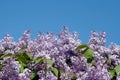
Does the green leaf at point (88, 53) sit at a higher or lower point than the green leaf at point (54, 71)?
higher

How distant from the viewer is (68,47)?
5.85 metres

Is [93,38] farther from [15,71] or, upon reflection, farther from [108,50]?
[15,71]

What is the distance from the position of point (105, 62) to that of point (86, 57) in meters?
0.33

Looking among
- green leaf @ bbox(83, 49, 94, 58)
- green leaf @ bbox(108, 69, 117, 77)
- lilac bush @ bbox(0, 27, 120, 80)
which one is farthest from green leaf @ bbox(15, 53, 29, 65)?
green leaf @ bbox(108, 69, 117, 77)

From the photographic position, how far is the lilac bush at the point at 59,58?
5086mm

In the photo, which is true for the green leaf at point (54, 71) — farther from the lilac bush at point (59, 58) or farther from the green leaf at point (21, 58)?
the green leaf at point (21, 58)

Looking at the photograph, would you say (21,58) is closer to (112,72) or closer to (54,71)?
(54,71)

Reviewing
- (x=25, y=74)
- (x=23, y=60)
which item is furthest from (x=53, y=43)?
(x=25, y=74)

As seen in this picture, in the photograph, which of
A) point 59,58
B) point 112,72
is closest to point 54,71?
point 59,58

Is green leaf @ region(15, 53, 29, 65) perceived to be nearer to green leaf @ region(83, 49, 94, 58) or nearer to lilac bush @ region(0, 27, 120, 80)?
lilac bush @ region(0, 27, 120, 80)

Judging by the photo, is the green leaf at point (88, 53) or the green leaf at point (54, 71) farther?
the green leaf at point (88, 53)

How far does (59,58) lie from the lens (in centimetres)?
561

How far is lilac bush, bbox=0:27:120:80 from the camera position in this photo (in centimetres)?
509

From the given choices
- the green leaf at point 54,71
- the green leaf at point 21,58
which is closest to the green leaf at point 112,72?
the green leaf at point 54,71
